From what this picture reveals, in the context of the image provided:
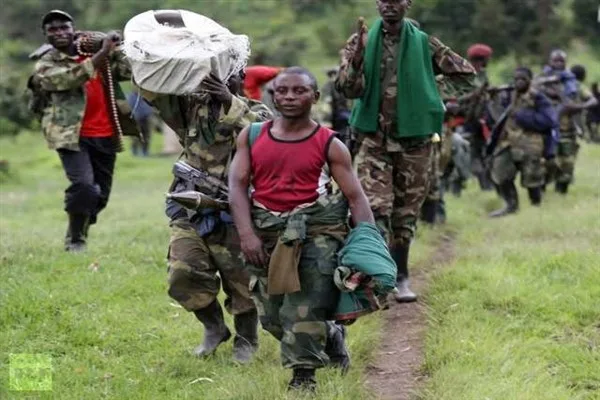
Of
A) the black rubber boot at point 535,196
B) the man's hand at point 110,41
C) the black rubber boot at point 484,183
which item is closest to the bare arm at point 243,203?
the man's hand at point 110,41

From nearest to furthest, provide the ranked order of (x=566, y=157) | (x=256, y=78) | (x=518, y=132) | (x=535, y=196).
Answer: (x=256, y=78)
(x=518, y=132)
(x=535, y=196)
(x=566, y=157)

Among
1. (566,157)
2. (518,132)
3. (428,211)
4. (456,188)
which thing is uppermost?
(518,132)

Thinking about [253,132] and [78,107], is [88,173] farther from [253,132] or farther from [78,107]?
[253,132]

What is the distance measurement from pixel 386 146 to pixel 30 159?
19563 mm

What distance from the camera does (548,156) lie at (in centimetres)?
1302

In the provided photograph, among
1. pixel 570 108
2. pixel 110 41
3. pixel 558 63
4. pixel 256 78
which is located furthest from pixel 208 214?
pixel 558 63

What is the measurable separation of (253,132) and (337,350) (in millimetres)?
1274

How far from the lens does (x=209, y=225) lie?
18.3 feet

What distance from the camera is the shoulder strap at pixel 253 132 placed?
5.04 meters

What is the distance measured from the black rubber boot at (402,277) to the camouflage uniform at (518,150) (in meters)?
5.42

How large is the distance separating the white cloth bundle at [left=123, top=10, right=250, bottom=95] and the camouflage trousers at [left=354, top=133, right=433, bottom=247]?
164cm

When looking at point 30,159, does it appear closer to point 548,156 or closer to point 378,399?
point 548,156

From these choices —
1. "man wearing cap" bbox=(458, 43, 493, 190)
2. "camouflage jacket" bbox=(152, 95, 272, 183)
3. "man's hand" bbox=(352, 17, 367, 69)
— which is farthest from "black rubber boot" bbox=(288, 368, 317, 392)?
"man wearing cap" bbox=(458, 43, 493, 190)

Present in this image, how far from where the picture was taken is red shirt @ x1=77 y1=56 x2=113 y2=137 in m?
8.22
